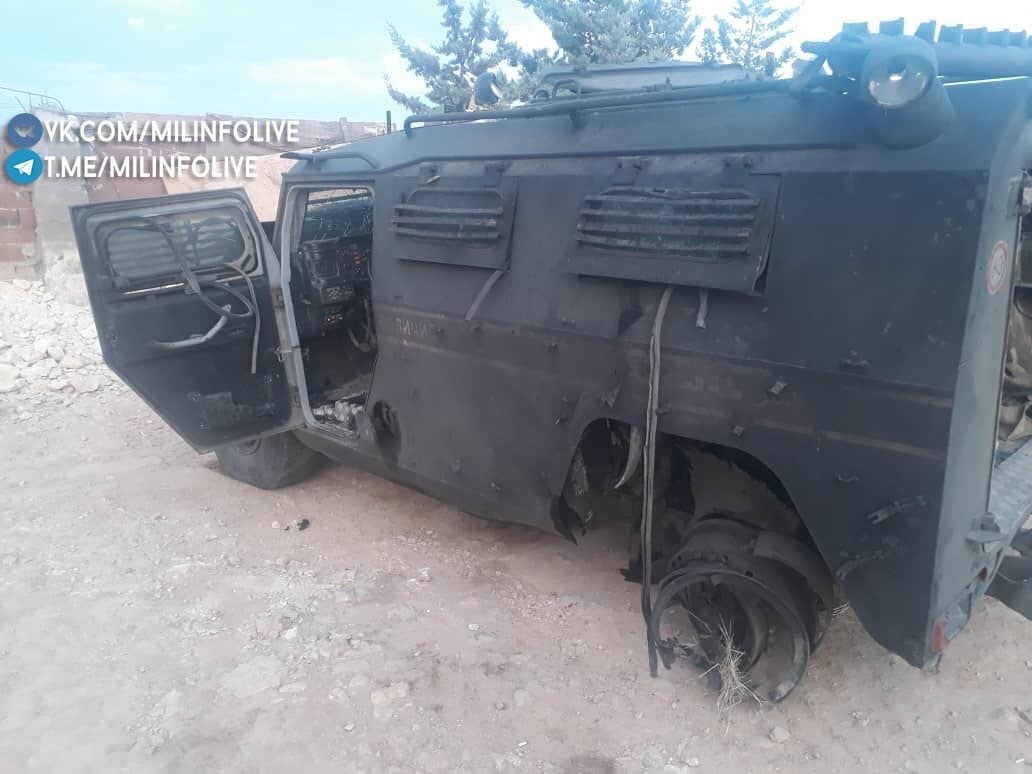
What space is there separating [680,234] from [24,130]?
1035 centimetres

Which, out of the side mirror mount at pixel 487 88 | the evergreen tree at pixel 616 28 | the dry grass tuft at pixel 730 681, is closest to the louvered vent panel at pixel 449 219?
the side mirror mount at pixel 487 88

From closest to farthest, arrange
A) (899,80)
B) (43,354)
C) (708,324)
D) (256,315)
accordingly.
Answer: (899,80) < (708,324) < (256,315) < (43,354)

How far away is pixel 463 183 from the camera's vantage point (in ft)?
12.2

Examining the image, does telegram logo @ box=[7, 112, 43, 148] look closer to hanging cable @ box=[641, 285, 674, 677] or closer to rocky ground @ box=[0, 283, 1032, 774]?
rocky ground @ box=[0, 283, 1032, 774]

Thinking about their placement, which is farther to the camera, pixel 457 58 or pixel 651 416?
pixel 457 58

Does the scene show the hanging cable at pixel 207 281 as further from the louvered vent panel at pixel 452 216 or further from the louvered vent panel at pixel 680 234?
the louvered vent panel at pixel 680 234

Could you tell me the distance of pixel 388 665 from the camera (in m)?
3.41

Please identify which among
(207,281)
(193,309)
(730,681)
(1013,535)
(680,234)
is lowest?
(730,681)

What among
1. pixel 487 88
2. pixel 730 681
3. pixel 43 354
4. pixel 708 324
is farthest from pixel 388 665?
pixel 43 354

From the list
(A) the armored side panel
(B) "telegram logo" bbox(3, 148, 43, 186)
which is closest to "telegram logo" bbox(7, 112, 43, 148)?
(B) "telegram logo" bbox(3, 148, 43, 186)

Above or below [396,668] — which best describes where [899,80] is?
above

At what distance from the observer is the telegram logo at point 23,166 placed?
9.91 meters

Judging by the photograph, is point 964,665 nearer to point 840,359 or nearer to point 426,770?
point 840,359

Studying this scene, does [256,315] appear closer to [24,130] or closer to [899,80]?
[899,80]
